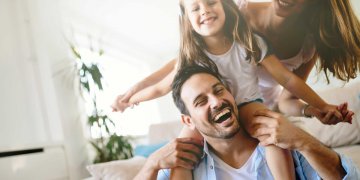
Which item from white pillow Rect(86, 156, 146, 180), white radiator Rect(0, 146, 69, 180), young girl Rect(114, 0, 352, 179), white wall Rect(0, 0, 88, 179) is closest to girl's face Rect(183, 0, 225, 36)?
young girl Rect(114, 0, 352, 179)

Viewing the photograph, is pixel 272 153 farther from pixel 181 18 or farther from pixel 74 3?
pixel 74 3

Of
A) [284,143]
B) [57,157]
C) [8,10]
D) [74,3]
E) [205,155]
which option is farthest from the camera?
[8,10]

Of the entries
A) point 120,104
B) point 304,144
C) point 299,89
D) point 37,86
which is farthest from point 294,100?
Answer: point 37,86

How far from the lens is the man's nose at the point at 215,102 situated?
129cm

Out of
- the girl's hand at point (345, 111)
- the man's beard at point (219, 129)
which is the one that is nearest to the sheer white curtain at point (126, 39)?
the man's beard at point (219, 129)

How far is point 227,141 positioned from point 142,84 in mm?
472

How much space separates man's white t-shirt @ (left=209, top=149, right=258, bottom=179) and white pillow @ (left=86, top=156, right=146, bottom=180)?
36 cm

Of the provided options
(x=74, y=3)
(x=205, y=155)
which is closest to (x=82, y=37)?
(x=74, y=3)

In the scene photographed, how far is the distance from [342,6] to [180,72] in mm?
652

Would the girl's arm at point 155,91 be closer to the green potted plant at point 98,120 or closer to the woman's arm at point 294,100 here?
the green potted plant at point 98,120

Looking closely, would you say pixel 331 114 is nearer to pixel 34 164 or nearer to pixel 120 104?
pixel 120 104

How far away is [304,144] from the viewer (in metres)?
1.24

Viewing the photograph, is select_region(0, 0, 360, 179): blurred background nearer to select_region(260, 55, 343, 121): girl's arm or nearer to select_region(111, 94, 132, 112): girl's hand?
select_region(111, 94, 132, 112): girl's hand

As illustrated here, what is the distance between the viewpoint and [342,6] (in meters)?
1.30
